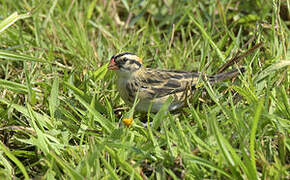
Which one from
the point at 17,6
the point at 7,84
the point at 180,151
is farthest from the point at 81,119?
the point at 17,6

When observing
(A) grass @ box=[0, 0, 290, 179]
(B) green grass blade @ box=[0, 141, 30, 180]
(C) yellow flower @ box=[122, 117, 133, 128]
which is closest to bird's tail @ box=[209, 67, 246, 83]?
(A) grass @ box=[0, 0, 290, 179]

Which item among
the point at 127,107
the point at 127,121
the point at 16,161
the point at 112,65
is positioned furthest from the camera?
the point at 127,107

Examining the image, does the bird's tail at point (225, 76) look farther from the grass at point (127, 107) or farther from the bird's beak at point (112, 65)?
the bird's beak at point (112, 65)

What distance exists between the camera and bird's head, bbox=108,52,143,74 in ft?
15.4

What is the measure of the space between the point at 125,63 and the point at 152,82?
1.18ft

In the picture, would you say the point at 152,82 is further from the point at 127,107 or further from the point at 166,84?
the point at 127,107

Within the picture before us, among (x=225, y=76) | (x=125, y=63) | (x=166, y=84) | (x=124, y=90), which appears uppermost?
(x=125, y=63)

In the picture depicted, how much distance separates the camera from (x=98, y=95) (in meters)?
4.71

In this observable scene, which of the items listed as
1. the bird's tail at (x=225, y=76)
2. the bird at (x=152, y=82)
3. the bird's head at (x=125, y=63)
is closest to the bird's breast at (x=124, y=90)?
the bird at (x=152, y=82)

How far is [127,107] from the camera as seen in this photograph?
4.84 metres

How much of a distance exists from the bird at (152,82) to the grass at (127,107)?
15 cm

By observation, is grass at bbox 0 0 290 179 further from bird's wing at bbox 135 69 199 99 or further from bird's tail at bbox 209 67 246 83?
bird's wing at bbox 135 69 199 99

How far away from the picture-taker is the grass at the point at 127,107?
133 inches

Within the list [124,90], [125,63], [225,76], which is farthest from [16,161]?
[225,76]
